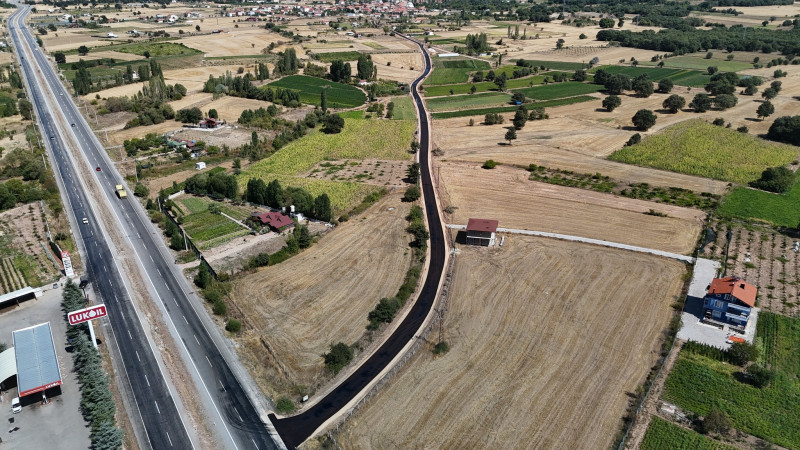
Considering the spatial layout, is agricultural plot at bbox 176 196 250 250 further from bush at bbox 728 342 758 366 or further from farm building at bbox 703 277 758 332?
bush at bbox 728 342 758 366

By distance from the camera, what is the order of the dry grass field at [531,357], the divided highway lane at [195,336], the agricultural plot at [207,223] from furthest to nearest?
the agricultural plot at [207,223] < the divided highway lane at [195,336] < the dry grass field at [531,357]

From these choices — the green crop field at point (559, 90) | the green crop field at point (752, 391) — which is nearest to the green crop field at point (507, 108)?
the green crop field at point (559, 90)

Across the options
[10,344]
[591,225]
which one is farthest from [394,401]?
[591,225]

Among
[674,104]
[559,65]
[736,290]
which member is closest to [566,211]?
[736,290]

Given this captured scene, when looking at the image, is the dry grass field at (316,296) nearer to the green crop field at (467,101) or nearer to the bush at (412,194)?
the bush at (412,194)

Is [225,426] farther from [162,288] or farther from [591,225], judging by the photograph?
[591,225]

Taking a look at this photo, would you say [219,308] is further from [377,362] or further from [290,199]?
[290,199]
